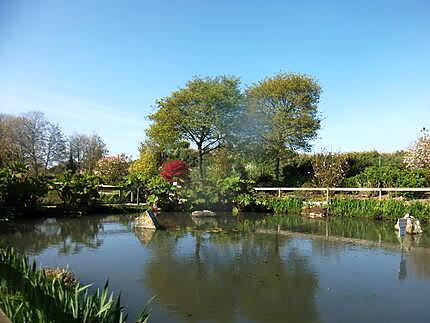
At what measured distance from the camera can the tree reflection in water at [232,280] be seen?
598 cm

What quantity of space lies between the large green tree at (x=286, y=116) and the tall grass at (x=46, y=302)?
27.6 metres

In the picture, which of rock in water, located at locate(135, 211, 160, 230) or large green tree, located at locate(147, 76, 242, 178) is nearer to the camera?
rock in water, located at locate(135, 211, 160, 230)

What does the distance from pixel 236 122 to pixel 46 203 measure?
52.7ft

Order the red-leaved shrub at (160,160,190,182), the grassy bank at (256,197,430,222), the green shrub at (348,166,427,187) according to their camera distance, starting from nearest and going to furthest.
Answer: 1. the grassy bank at (256,197,430,222)
2. the green shrub at (348,166,427,187)
3. the red-leaved shrub at (160,160,190,182)

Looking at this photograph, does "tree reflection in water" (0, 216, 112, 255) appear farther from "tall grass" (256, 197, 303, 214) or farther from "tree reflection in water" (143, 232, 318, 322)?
"tall grass" (256, 197, 303, 214)

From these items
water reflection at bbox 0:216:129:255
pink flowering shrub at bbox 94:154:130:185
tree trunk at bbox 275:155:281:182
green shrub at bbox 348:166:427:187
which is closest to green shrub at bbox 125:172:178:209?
water reflection at bbox 0:216:129:255

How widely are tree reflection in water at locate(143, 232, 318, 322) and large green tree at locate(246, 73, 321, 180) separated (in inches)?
786

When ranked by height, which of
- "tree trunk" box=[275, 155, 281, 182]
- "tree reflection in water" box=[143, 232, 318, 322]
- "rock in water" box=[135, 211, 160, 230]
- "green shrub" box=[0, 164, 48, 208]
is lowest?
"tree reflection in water" box=[143, 232, 318, 322]

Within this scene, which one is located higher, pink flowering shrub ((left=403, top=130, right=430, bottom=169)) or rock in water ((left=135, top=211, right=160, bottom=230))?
pink flowering shrub ((left=403, top=130, right=430, bottom=169))

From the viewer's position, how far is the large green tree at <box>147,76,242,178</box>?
30422 mm

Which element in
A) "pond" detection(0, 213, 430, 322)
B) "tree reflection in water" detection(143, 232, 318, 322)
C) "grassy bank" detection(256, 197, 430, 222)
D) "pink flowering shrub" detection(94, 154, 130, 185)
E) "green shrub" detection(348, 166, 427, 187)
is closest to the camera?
"tree reflection in water" detection(143, 232, 318, 322)

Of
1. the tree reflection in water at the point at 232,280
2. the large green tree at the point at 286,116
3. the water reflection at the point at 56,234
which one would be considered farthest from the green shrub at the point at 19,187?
the large green tree at the point at 286,116

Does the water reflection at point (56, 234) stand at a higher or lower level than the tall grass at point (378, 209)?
lower

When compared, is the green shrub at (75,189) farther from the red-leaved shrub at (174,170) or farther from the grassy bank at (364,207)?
the grassy bank at (364,207)
